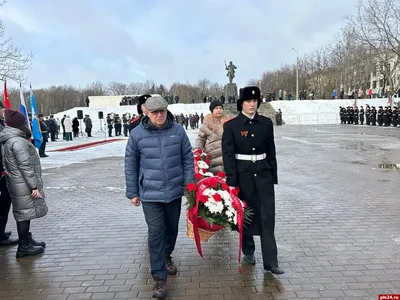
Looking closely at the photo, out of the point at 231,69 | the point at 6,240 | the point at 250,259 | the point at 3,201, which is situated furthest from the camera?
the point at 231,69

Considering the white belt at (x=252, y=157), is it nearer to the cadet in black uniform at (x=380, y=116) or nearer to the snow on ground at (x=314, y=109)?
the cadet in black uniform at (x=380, y=116)

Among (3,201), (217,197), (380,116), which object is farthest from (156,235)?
(380,116)

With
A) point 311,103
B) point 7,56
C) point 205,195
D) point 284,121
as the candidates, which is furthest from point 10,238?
point 311,103

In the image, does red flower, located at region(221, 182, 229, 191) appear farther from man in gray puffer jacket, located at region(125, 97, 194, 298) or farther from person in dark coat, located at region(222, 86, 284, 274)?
man in gray puffer jacket, located at region(125, 97, 194, 298)

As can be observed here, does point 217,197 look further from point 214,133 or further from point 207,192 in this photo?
point 214,133

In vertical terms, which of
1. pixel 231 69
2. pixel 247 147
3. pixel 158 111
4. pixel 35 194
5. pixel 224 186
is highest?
pixel 231 69

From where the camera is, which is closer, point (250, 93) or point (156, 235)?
point (156, 235)

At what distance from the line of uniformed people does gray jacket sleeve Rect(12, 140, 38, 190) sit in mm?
32458

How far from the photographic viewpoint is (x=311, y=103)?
50.9 metres

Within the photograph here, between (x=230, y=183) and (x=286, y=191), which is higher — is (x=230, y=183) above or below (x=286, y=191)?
above

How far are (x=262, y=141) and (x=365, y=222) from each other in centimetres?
294

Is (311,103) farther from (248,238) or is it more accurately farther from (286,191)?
(248,238)

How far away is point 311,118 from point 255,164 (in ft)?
148

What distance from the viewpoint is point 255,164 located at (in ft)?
13.4
